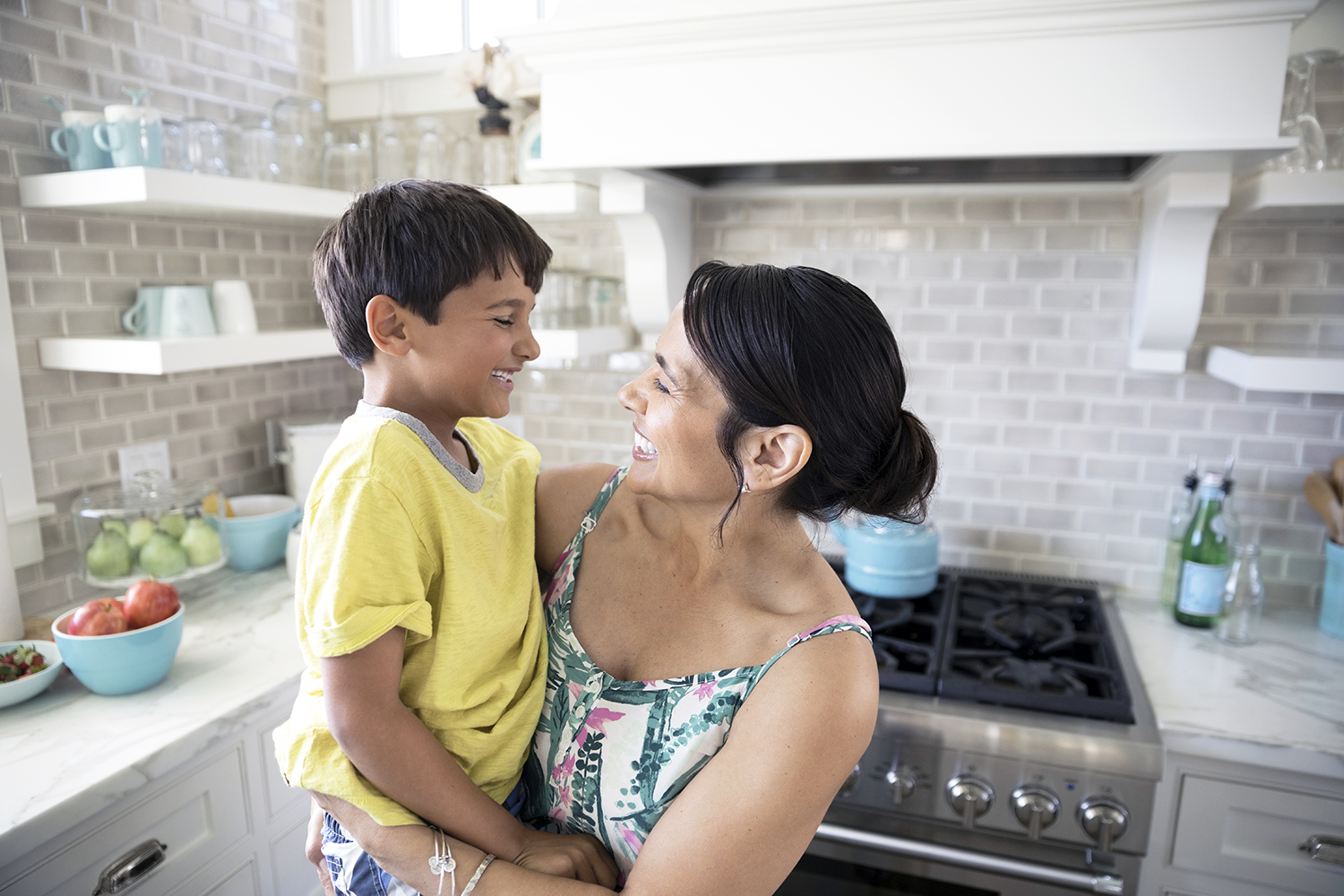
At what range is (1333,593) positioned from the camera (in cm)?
194

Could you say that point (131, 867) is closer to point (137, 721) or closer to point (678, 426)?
point (137, 721)

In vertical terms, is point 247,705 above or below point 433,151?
below

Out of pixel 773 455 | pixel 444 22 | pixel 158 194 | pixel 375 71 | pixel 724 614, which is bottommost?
pixel 724 614

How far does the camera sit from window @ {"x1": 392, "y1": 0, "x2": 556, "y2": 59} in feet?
8.37

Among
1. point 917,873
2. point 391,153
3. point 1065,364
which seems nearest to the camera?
point 917,873

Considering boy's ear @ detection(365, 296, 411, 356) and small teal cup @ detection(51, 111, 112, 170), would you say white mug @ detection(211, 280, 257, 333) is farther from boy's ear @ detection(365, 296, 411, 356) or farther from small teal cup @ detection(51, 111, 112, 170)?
boy's ear @ detection(365, 296, 411, 356)

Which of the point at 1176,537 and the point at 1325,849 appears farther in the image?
the point at 1176,537

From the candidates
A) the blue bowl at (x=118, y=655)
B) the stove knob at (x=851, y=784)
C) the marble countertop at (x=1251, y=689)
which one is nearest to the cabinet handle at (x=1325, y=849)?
the marble countertop at (x=1251, y=689)

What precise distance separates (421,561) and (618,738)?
13.3 inches

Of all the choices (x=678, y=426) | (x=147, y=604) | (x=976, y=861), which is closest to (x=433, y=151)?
(x=147, y=604)

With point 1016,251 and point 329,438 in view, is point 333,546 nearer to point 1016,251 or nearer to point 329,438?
point 329,438

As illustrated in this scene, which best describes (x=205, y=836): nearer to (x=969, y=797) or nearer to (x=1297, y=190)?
(x=969, y=797)

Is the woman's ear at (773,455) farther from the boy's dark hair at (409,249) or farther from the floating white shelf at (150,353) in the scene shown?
the floating white shelf at (150,353)

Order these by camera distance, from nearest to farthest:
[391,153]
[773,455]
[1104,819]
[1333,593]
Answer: [773,455] < [1104,819] < [1333,593] < [391,153]
